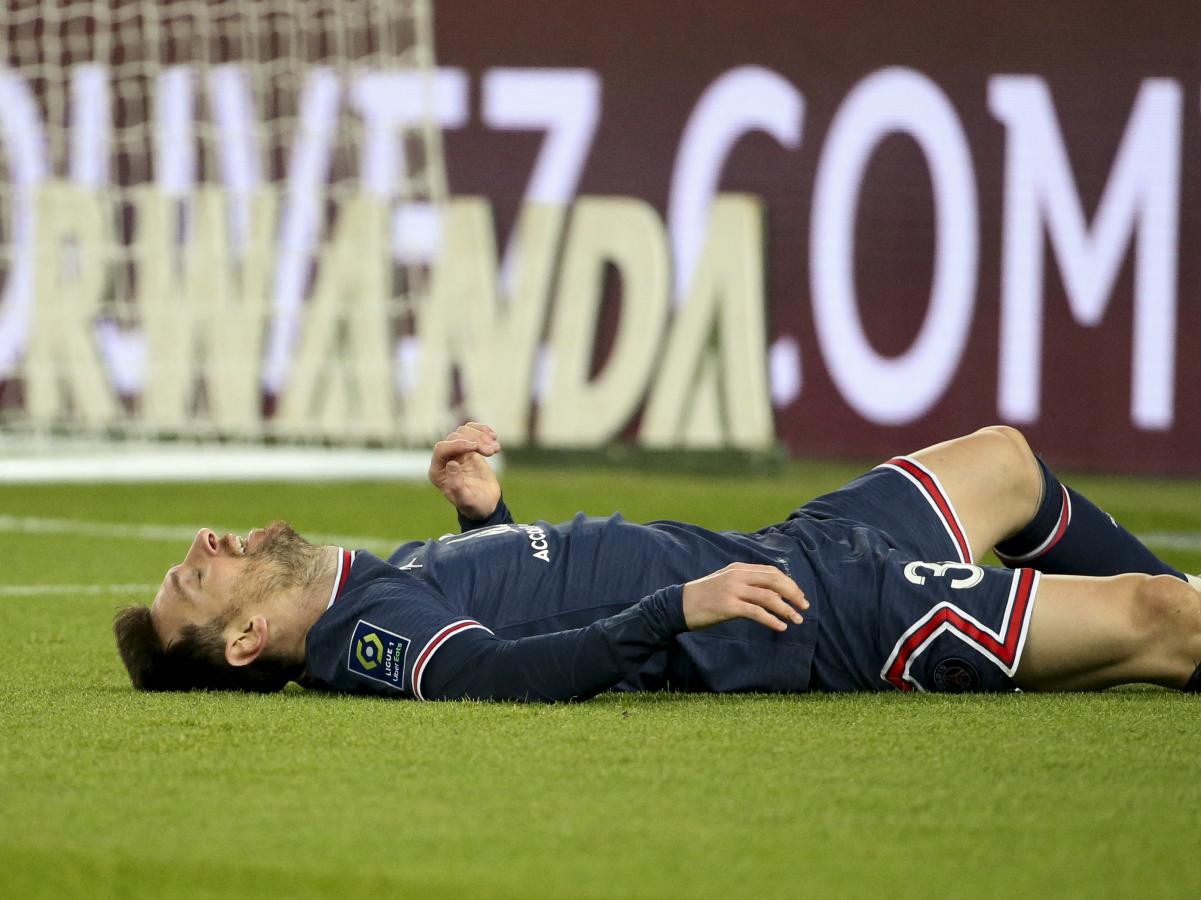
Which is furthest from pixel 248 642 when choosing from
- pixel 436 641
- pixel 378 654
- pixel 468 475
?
pixel 468 475

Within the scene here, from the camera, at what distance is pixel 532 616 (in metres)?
2.82

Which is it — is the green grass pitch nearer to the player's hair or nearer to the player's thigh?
the player's hair

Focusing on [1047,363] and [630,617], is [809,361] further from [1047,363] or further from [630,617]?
[630,617]

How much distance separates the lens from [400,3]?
9.67m

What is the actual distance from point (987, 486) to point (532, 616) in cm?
79

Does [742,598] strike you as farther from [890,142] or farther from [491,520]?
[890,142]

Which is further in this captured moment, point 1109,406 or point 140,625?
point 1109,406

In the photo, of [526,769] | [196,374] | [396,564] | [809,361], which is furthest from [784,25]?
[526,769]

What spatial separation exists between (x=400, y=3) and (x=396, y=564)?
7135mm

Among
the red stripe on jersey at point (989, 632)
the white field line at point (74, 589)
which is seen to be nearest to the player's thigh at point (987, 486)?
the red stripe on jersey at point (989, 632)

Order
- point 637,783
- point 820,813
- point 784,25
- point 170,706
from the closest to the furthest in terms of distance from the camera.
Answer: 1. point 820,813
2. point 637,783
3. point 170,706
4. point 784,25

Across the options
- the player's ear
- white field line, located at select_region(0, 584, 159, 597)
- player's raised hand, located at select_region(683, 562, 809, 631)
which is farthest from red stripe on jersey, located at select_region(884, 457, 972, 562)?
white field line, located at select_region(0, 584, 159, 597)

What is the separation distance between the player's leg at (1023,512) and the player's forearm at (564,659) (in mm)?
724

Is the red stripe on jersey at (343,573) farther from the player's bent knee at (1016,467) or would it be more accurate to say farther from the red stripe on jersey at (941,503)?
the player's bent knee at (1016,467)
